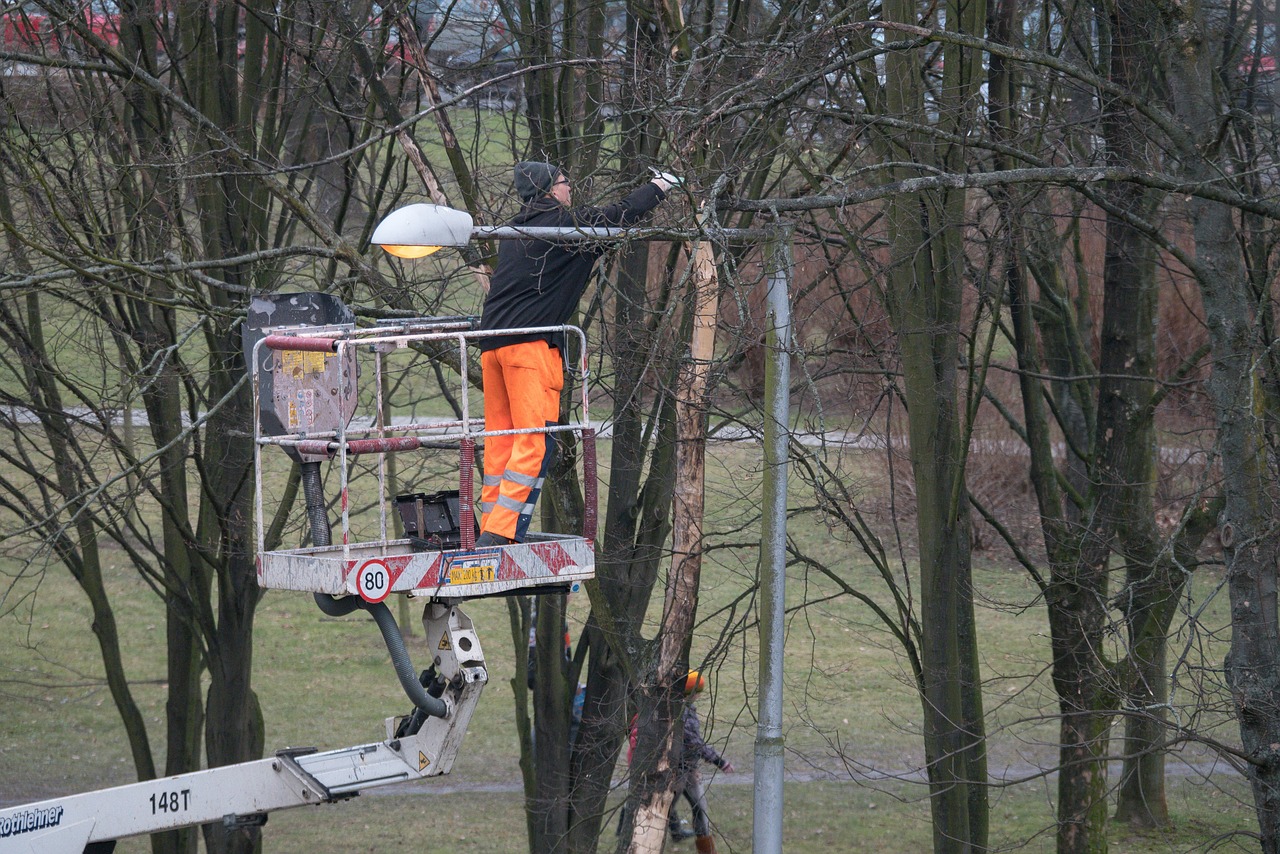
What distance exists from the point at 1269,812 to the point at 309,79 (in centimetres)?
875

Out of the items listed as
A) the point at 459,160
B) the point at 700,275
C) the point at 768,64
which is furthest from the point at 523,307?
the point at 459,160

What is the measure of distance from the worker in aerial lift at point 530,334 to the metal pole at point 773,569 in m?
0.88

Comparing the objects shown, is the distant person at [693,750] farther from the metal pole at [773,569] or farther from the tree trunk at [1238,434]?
the tree trunk at [1238,434]

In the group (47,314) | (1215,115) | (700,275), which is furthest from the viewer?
(47,314)

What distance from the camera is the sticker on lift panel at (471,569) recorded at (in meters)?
5.73

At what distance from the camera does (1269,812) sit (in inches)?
266

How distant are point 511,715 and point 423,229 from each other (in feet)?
45.1

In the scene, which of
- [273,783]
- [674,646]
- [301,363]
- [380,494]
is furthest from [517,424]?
[674,646]

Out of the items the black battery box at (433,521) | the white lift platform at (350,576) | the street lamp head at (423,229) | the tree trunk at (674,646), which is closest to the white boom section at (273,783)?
the white lift platform at (350,576)

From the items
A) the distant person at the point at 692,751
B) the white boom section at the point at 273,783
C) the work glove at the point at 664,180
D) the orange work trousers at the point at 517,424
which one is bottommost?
the distant person at the point at 692,751

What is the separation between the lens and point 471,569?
576 centimetres

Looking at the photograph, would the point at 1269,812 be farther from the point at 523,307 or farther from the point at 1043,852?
the point at 1043,852

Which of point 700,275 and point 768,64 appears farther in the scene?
point 700,275

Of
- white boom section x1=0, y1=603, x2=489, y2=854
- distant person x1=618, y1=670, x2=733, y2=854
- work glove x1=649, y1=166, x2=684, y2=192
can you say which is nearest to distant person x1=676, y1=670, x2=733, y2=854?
distant person x1=618, y1=670, x2=733, y2=854
